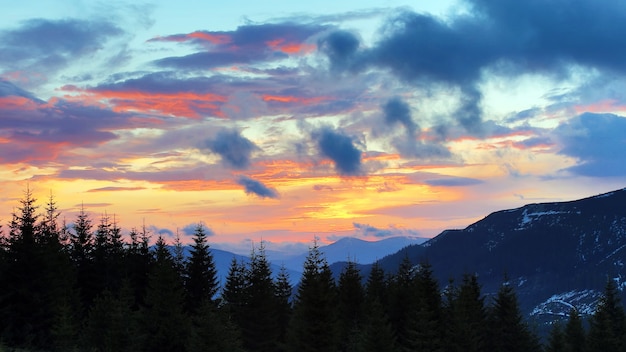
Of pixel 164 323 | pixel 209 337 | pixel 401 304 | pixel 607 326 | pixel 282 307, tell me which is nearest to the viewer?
pixel 209 337

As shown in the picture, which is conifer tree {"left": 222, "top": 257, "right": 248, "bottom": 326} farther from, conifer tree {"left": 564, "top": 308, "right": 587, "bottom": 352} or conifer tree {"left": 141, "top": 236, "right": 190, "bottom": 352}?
conifer tree {"left": 564, "top": 308, "right": 587, "bottom": 352}

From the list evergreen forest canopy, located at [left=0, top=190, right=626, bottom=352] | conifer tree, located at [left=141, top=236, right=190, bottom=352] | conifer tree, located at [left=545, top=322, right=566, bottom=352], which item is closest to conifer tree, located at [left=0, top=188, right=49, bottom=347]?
evergreen forest canopy, located at [left=0, top=190, right=626, bottom=352]

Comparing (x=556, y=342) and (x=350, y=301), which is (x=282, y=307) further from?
(x=556, y=342)

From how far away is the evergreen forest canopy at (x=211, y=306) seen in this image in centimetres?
4609

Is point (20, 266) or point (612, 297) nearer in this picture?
point (20, 266)

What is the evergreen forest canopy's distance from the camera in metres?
46.1

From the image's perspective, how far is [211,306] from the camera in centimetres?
4512

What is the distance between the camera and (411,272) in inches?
3209

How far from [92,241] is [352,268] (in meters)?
31.9

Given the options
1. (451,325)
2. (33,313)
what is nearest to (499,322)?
(451,325)

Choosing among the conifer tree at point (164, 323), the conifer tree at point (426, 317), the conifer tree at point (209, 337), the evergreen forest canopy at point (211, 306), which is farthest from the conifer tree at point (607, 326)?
the conifer tree at point (164, 323)

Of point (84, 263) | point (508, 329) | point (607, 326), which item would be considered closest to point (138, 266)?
point (84, 263)

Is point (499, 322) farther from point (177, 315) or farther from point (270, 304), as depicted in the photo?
point (177, 315)

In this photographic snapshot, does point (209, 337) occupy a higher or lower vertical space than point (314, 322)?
higher
